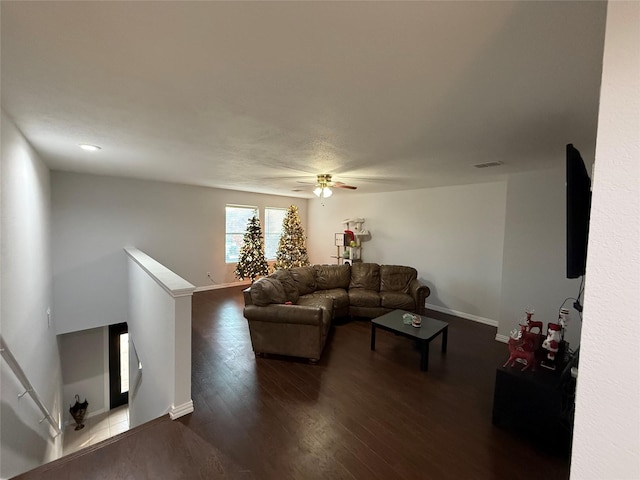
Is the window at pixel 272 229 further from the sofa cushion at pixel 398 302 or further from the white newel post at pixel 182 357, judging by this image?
the white newel post at pixel 182 357

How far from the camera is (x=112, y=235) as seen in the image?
512 centimetres

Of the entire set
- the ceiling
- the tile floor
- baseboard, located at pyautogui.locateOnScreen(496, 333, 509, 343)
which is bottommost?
the tile floor

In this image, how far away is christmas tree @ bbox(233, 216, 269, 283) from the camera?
21.2 feet

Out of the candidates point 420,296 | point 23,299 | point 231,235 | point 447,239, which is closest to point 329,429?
point 420,296

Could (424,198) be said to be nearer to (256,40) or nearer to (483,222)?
(483,222)

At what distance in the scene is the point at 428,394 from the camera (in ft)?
9.07

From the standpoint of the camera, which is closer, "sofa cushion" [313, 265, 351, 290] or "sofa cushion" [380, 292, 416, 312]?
"sofa cushion" [380, 292, 416, 312]

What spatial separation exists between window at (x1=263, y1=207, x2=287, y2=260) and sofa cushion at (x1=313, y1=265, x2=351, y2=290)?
2.49m

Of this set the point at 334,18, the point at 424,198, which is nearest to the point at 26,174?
the point at 334,18

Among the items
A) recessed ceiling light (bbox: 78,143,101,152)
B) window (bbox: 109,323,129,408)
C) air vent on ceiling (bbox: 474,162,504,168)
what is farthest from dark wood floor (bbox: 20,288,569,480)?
window (bbox: 109,323,129,408)

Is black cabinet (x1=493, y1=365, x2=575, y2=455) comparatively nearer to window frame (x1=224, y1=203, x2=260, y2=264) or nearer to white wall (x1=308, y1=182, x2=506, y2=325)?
white wall (x1=308, y1=182, x2=506, y2=325)

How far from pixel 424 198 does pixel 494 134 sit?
318 centimetres

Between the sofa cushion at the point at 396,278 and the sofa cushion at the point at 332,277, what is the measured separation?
0.70 m

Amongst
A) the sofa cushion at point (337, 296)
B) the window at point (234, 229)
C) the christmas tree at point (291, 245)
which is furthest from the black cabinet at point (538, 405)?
the window at point (234, 229)
